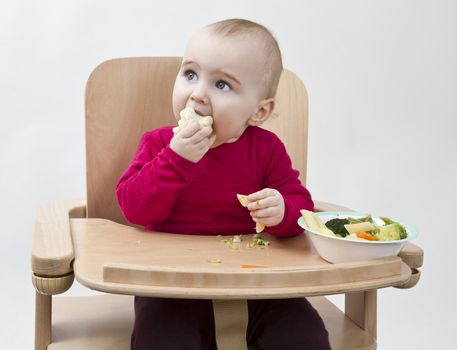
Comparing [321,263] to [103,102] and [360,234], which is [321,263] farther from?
[103,102]

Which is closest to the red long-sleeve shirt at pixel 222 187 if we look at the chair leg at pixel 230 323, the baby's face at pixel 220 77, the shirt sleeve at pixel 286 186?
the shirt sleeve at pixel 286 186

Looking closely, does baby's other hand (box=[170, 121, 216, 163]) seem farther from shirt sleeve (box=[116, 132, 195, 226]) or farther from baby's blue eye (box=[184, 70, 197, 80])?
baby's blue eye (box=[184, 70, 197, 80])

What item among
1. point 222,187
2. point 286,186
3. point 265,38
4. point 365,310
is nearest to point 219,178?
point 222,187

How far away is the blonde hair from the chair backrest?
0.29 meters

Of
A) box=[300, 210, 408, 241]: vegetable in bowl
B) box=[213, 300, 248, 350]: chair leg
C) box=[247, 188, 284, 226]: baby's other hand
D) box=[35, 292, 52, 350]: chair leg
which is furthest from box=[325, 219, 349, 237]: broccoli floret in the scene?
box=[35, 292, 52, 350]: chair leg

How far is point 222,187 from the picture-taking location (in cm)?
175

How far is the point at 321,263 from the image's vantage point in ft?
4.91

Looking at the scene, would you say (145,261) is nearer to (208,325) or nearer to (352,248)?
(208,325)

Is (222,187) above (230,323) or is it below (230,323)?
above

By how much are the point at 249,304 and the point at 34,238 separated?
0.44 meters

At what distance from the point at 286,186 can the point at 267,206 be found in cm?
19

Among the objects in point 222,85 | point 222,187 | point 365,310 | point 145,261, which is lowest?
Answer: point 365,310

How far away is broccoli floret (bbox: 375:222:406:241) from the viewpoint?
147cm

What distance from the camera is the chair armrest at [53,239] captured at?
143cm
